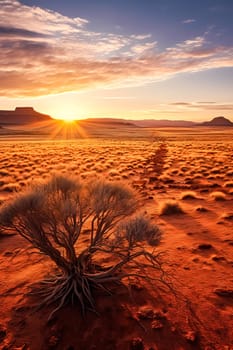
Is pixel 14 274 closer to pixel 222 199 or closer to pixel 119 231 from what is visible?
pixel 119 231

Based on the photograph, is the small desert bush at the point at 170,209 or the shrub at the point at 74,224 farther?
the small desert bush at the point at 170,209

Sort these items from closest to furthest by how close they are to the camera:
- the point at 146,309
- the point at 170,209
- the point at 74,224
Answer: the point at 146,309 → the point at 74,224 → the point at 170,209

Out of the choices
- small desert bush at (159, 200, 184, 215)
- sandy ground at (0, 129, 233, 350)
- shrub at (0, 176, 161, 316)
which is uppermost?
shrub at (0, 176, 161, 316)

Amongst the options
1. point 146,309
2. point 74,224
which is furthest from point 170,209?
point 74,224

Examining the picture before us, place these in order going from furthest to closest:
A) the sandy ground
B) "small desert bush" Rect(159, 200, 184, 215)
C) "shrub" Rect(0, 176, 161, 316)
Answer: "small desert bush" Rect(159, 200, 184, 215) → "shrub" Rect(0, 176, 161, 316) → the sandy ground

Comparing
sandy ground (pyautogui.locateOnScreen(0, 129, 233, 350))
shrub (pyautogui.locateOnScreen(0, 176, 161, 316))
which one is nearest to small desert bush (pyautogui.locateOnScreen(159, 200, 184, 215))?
sandy ground (pyautogui.locateOnScreen(0, 129, 233, 350))

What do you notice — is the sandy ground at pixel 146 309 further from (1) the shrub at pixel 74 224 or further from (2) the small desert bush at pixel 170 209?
(2) the small desert bush at pixel 170 209

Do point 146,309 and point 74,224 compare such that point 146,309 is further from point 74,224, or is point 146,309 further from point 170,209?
point 170,209

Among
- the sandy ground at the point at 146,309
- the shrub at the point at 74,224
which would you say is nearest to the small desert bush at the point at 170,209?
the sandy ground at the point at 146,309

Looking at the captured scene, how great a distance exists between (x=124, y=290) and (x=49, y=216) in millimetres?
2081

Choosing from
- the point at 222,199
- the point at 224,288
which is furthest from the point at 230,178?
the point at 224,288

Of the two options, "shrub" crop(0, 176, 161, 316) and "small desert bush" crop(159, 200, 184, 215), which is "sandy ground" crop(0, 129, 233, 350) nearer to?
"shrub" crop(0, 176, 161, 316)

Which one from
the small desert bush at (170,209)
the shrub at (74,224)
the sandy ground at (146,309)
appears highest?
the shrub at (74,224)

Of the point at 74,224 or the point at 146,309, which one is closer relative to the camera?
the point at 146,309
